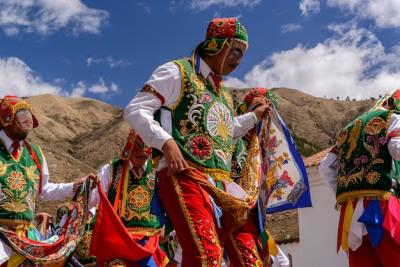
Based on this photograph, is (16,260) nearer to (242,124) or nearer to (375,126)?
(242,124)

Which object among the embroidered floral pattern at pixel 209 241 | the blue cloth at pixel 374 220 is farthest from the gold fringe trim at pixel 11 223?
the blue cloth at pixel 374 220

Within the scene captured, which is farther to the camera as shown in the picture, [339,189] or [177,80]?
[339,189]

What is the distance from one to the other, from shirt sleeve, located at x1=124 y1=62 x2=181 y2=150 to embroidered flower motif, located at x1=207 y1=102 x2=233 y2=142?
25cm

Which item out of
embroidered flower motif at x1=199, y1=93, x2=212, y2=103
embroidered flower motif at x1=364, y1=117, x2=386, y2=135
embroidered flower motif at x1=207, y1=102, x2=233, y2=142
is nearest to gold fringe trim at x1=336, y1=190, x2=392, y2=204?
embroidered flower motif at x1=364, y1=117, x2=386, y2=135

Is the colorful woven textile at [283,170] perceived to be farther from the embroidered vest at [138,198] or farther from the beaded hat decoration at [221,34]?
the embroidered vest at [138,198]

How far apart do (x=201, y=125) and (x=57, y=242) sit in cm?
242

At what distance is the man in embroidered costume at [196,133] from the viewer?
352 centimetres

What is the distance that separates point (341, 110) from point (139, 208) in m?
77.4

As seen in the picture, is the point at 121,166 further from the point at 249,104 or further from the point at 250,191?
the point at 250,191

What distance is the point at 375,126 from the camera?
5.15m

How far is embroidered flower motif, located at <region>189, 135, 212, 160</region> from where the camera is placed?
373 cm

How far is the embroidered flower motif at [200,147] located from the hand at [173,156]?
0.21 metres

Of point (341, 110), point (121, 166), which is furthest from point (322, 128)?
point (121, 166)

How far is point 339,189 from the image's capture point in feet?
17.4
